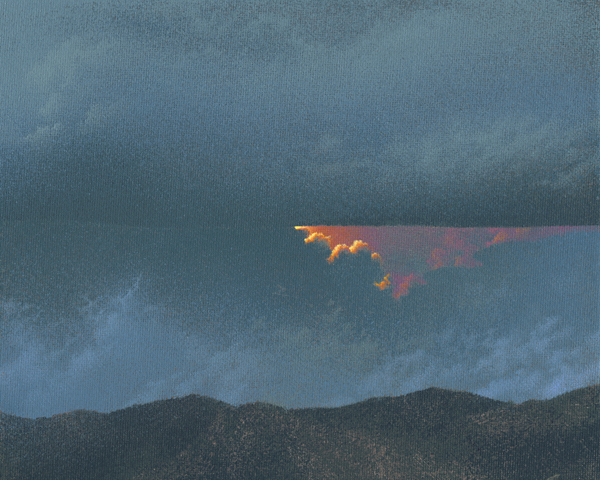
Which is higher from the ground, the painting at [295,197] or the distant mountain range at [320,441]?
the painting at [295,197]

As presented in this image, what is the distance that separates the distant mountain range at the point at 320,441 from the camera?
13.5 feet

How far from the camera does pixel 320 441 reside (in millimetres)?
4180

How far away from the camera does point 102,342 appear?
4.18 m

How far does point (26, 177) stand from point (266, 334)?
200 cm

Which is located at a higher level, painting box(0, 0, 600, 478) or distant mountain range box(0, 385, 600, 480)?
painting box(0, 0, 600, 478)

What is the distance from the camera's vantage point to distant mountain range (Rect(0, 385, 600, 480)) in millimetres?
4117

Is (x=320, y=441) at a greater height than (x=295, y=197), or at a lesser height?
lesser

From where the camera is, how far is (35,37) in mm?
4242

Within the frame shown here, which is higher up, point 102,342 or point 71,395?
point 102,342

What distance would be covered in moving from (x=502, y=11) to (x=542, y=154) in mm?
1028

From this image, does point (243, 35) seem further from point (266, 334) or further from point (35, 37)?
point (266, 334)

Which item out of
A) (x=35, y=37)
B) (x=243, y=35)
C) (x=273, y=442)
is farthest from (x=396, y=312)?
(x=35, y=37)

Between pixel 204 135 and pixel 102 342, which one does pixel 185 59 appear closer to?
pixel 204 135

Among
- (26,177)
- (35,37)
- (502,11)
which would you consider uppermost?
(35,37)
